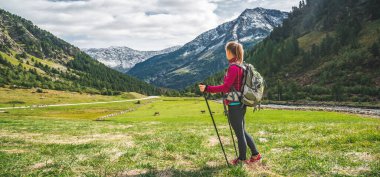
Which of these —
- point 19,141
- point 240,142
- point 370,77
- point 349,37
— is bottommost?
point 19,141

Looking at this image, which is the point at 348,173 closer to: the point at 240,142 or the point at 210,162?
the point at 240,142

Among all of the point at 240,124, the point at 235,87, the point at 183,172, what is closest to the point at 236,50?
the point at 235,87

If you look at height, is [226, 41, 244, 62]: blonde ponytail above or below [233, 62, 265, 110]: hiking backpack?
above

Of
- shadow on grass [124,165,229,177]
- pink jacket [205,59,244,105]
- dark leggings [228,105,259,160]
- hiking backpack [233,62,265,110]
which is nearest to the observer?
shadow on grass [124,165,229,177]

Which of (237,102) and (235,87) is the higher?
(235,87)

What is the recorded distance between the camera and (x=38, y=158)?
13.9 meters

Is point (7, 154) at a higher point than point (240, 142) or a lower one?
lower

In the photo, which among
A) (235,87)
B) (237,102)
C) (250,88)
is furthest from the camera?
(235,87)

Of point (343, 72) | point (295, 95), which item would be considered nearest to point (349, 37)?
point (343, 72)

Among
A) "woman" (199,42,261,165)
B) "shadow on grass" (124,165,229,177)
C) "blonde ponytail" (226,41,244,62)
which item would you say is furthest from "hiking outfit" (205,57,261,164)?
"shadow on grass" (124,165,229,177)

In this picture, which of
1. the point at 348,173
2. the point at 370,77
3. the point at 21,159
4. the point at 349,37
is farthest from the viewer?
the point at 349,37

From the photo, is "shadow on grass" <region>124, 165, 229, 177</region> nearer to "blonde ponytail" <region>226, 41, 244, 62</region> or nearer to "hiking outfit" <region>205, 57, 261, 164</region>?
"hiking outfit" <region>205, 57, 261, 164</region>

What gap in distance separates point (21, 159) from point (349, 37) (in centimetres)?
21386

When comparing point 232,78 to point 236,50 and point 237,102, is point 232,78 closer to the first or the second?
point 237,102
